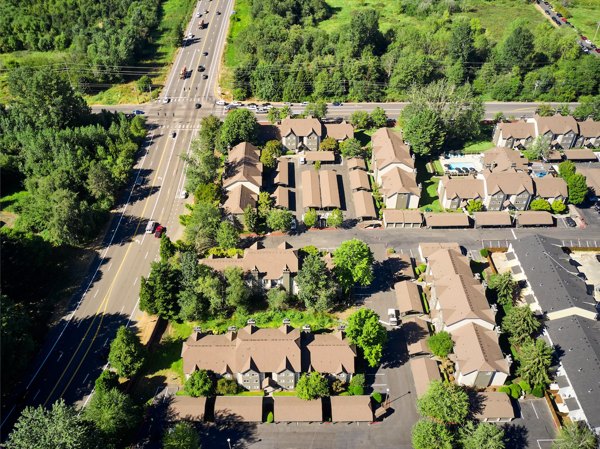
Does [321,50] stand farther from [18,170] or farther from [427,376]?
[427,376]

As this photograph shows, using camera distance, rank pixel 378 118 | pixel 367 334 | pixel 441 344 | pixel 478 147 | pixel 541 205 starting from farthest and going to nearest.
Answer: pixel 378 118, pixel 478 147, pixel 541 205, pixel 441 344, pixel 367 334

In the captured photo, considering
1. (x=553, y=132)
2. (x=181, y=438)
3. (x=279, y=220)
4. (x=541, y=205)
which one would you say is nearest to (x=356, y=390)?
(x=181, y=438)

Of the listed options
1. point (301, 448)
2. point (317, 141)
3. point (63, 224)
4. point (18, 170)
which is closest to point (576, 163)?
point (317, 141)

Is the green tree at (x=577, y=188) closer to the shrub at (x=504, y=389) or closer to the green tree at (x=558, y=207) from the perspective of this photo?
the green tree at (x=558, y=207)

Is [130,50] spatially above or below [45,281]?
above

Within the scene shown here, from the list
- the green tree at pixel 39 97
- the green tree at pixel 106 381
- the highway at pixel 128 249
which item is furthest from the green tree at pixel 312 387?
the green tree at pixel 39 97

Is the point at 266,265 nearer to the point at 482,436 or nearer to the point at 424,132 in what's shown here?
the point at 482,436
